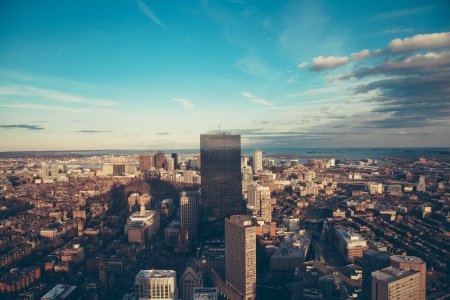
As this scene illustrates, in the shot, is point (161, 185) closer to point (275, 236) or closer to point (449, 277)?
point (275, 236)

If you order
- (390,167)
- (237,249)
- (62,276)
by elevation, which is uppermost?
(390,167)

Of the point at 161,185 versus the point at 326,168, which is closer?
the point at 161,185

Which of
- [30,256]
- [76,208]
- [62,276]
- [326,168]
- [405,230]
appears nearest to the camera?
[62,276]

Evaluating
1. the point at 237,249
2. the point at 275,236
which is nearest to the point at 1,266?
the point at 237,249

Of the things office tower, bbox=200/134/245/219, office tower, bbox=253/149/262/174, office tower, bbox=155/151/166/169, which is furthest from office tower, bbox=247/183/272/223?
office tower, bbox=155/151/166/169

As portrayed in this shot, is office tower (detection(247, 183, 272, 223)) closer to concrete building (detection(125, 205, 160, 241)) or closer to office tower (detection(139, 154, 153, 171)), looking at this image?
concrete building (detection(125, 205, 160, 241))

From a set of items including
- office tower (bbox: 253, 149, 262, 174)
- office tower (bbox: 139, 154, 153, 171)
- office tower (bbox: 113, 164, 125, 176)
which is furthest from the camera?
office tower (bbox: 139, 154, 153, 171)
